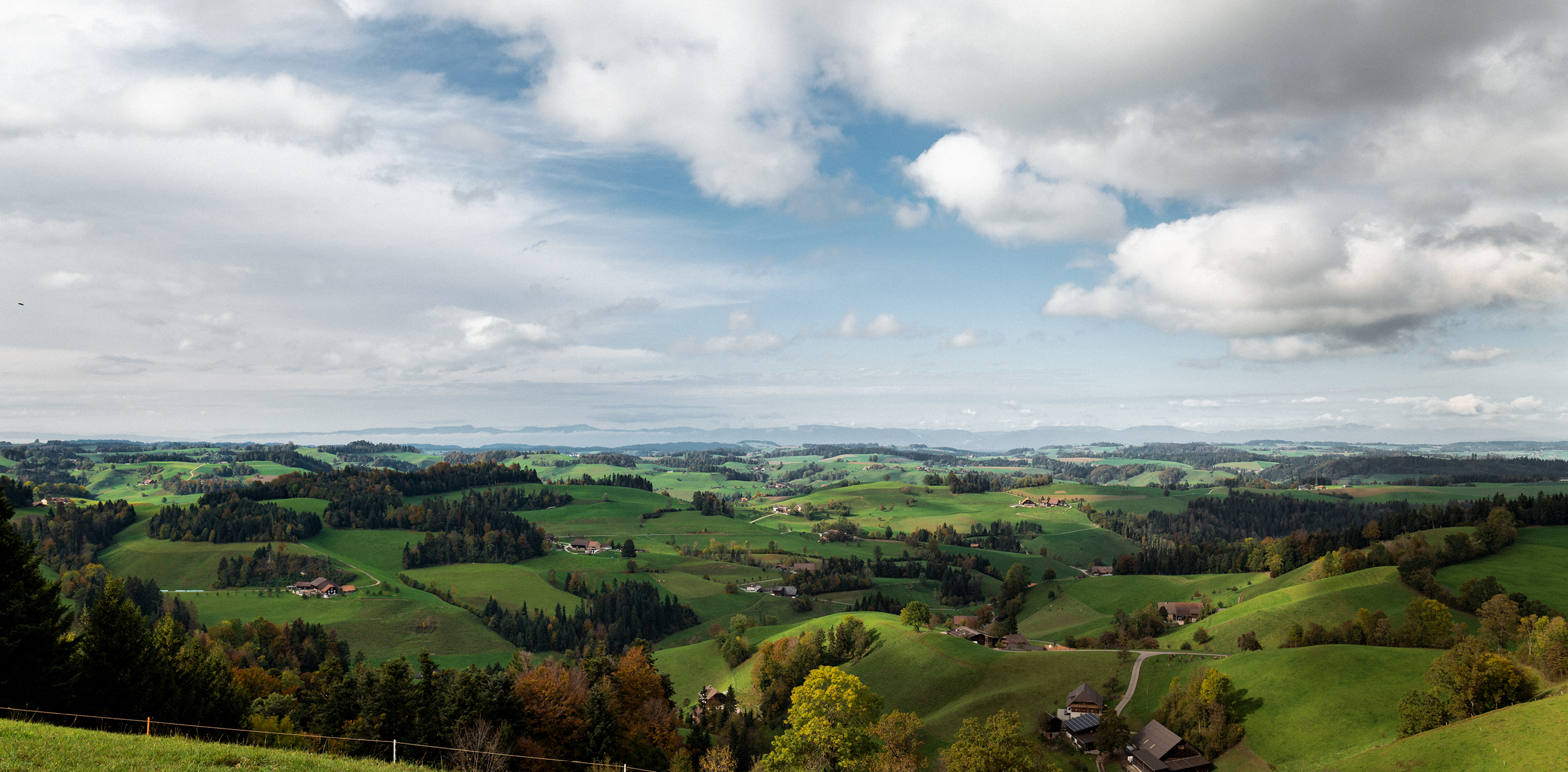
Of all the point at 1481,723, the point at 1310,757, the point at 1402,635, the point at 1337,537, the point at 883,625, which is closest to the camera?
the point at 1481,723

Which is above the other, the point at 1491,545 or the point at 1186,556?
the point at 1491,545

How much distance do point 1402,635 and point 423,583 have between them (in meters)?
210

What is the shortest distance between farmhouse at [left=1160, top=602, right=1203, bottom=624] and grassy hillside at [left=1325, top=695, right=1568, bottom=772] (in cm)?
8471

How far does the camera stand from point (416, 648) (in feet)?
483

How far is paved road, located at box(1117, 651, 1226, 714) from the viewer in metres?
91.1

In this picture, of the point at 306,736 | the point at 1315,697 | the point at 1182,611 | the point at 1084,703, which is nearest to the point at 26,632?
the point at 306,736

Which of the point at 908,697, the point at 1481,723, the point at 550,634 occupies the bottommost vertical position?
the point at 550,634

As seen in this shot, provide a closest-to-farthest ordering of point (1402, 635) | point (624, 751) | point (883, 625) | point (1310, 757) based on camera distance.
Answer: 1. point (624, 751)
2. point (1310, 757)
3. point (1402, 635)
4. point (883, 625)

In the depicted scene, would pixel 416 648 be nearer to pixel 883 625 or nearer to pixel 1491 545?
pixel 883 625

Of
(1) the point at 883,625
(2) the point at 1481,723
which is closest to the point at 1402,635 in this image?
(2) the point at 1481,723

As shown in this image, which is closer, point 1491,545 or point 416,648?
point 1491,545

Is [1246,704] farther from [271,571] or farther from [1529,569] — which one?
[271,571]

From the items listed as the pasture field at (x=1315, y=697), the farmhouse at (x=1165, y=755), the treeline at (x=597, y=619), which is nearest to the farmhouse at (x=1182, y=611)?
the pasture field at (x=1315, y=697)

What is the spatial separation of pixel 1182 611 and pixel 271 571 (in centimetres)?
22732
